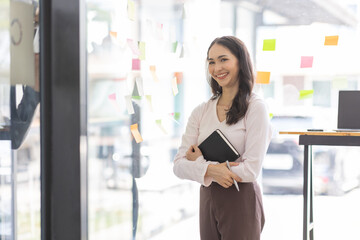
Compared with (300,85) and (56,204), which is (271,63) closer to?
(300,85)

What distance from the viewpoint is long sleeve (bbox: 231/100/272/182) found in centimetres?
196

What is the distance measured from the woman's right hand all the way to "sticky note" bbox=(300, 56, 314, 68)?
47.6 inches

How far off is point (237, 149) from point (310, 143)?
595 mm

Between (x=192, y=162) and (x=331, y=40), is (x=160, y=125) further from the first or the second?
(x=331, y=40)

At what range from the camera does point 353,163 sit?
2934 mm

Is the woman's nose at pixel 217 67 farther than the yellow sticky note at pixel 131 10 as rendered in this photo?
No

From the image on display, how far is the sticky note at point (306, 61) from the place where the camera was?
9.65 ft

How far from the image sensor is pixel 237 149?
2.05 meters

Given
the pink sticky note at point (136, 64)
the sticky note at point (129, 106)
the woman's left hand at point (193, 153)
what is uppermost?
the pink sticky note at point (136, 64)

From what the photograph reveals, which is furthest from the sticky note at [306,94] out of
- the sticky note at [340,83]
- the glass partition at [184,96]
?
the sticky note at [340,83]

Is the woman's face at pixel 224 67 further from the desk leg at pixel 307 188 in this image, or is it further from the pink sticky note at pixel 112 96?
the pink sticky note at pixel 112 96

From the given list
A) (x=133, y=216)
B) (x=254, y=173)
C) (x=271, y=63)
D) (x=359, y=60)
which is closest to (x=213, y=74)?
(x=254, y=173)

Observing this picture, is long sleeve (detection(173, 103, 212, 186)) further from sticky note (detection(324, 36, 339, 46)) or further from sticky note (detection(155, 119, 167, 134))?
sticky note (detection(324, 36, 339, 46))

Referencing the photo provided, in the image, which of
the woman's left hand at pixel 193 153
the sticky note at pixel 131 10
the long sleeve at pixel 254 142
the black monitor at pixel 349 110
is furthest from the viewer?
the sticky note at pixel 131 10
